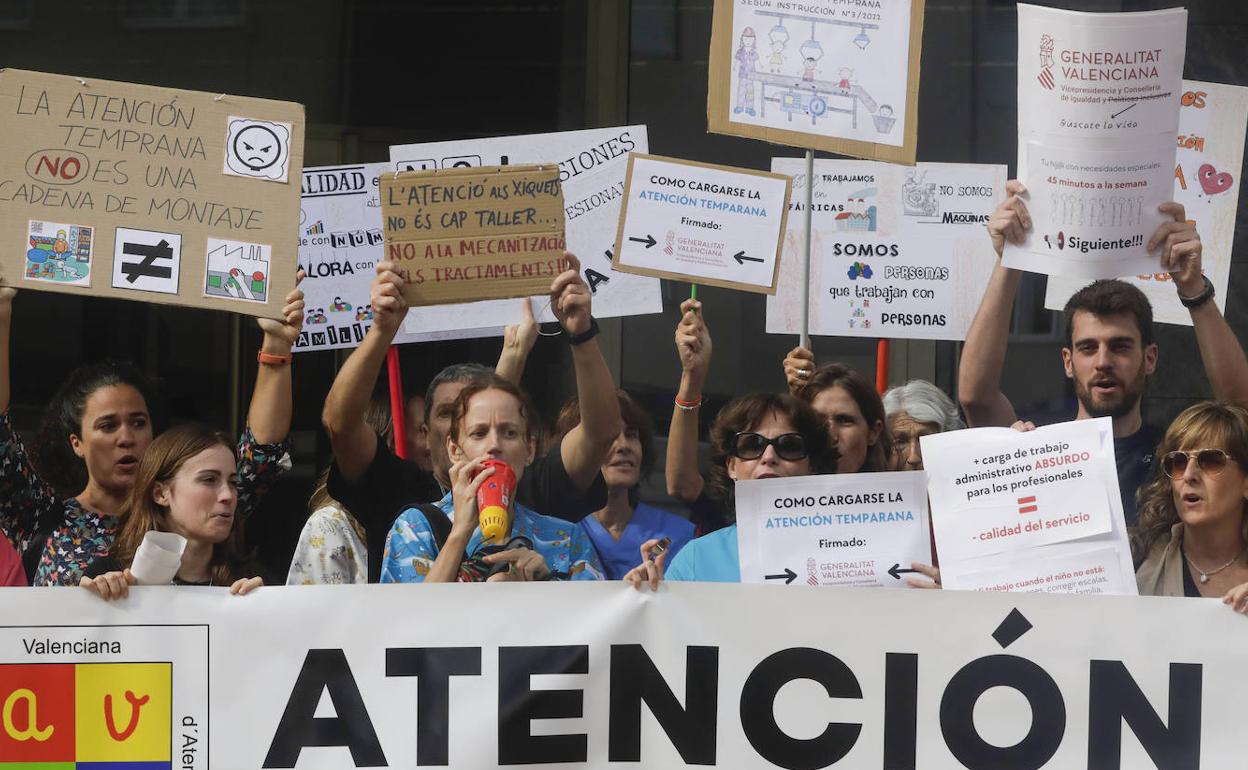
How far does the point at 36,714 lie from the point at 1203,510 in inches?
Result: 106

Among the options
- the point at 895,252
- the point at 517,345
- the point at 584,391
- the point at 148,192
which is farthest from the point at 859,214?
the point at 148,192

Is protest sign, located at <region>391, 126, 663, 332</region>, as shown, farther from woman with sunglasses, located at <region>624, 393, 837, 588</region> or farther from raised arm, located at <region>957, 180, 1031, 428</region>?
woman with sunglasses, located at <region>624, 393, 837, 588</region>

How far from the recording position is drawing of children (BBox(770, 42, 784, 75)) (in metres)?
4.71

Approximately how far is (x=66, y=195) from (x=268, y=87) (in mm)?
3128

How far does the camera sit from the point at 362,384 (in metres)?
4.29

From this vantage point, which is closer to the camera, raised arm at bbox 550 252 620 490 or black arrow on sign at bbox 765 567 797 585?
black arrow on sign at bbox 765 567 797 585

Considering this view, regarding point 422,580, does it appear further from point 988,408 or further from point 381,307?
point 988,408

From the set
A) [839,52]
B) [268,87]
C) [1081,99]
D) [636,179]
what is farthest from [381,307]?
[268,87]

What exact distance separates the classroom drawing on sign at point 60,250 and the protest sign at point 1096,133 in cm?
240

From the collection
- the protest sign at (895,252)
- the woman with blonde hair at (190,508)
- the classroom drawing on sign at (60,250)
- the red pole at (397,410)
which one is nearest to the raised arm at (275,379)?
the woman with blonde hair at (190,508)

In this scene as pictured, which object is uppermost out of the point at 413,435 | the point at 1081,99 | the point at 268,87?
the point at 268,87

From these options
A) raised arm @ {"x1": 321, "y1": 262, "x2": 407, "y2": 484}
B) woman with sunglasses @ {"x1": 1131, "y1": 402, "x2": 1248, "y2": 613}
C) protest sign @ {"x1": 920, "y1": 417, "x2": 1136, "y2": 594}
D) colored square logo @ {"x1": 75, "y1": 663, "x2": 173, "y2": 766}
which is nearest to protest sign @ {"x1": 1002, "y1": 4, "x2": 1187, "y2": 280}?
woman with sunglasses @ {"x1": 1131, "y1": 402, "x2": 1248, "y2": 613}

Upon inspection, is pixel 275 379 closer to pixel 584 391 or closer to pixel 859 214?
pixel 584 391

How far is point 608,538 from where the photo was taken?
4871 mm
